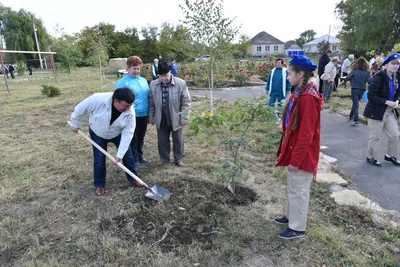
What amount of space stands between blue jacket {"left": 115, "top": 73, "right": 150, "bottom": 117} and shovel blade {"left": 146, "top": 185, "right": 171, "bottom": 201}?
50.1 inches

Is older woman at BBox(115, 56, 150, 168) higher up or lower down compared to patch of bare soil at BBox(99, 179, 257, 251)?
higher up

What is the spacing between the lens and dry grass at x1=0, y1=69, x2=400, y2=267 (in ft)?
7.73

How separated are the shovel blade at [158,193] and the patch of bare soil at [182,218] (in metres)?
0.06

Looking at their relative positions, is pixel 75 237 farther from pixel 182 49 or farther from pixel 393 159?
pixel 182 49

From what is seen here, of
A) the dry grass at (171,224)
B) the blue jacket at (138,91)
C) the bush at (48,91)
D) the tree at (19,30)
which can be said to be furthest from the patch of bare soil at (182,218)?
the tree at (19,30)

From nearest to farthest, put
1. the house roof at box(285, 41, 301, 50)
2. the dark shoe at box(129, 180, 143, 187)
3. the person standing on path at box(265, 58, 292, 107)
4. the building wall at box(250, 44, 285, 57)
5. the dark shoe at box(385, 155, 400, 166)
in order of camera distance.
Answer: the dark shoe at box(129, 180, 143, 187), the dark shoe at box(385, 155, 400, 166), the person standing on path at box(265, 58, 292, 107), the building wall at box(250, 44, 285, 57), the house roof at box(285, 41, 301, 50)

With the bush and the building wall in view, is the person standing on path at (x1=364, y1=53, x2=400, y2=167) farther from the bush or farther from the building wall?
the building wall

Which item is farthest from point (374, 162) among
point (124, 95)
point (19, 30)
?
point (19, 30)

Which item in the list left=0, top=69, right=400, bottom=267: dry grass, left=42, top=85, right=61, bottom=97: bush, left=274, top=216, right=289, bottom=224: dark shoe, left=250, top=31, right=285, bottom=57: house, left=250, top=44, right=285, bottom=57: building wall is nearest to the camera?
left=0, top=69, right=400, bottom=267: dry grass

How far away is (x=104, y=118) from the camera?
10.1 feet

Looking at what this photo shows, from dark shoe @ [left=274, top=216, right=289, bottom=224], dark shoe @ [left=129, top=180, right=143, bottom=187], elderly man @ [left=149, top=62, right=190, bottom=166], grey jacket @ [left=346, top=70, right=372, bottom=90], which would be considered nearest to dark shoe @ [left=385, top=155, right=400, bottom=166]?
dark shoe @ [left=274, top=216, right=289, bottom=224]

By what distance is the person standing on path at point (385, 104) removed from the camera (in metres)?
3.96

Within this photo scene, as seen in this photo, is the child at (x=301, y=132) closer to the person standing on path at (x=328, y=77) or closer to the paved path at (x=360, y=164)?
the paved path at (x=360, y=164)

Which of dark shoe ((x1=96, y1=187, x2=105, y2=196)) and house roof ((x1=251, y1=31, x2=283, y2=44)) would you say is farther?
house roof ((x1=251, y1=31, x2=283, y2=44))
